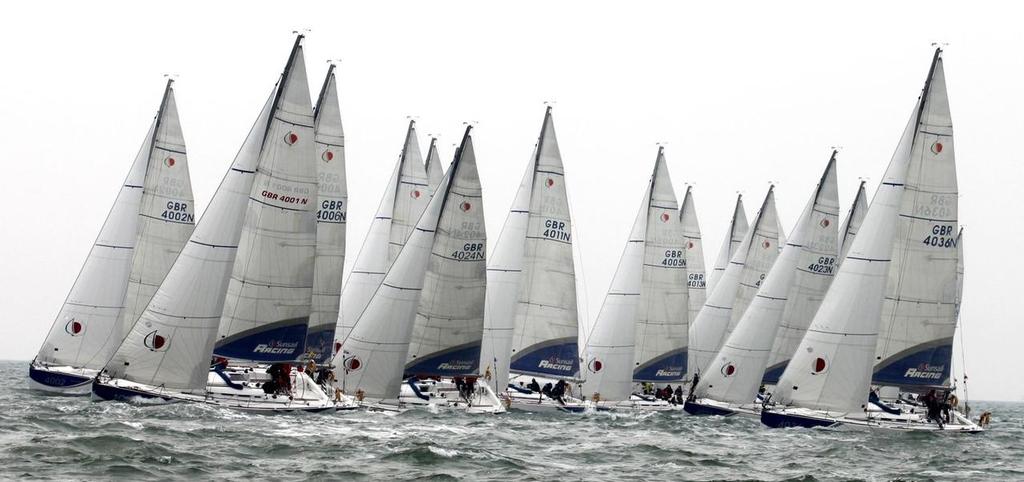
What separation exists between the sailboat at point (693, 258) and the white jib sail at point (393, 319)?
1004 inches

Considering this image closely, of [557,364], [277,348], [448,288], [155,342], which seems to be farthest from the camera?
[557,364]

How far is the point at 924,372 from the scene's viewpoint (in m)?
44.8

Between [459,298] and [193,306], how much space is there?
10.3 metres

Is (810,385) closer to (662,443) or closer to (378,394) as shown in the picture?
(662,443)

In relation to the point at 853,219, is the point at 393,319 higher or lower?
lower

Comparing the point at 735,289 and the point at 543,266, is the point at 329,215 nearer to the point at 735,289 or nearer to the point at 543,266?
the point at 543,266

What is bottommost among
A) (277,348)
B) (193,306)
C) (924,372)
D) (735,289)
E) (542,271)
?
(277,348)

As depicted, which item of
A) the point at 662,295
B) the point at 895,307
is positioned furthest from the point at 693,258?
the point at 895,307

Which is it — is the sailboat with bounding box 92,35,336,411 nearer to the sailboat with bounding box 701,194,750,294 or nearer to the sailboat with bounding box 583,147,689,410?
the sailboat with bounding box 583,147,689,410

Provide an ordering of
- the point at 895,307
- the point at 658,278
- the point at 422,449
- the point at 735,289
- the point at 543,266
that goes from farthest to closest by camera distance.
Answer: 1. the point at 735,289
2. the point at 658,278
3. the point at 543,266
4. the point at 895,307
5. the point at 422,449

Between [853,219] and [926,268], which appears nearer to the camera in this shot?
[926,268]

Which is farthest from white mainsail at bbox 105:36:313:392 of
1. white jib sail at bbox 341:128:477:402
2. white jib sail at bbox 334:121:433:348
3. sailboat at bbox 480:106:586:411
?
sailboat at bbox 480:106:586:411

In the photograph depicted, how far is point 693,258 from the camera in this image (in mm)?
69188

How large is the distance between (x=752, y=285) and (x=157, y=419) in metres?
36.9
